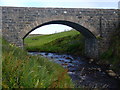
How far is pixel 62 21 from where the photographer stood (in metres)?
21.3

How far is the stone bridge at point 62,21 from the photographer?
64.2 ft

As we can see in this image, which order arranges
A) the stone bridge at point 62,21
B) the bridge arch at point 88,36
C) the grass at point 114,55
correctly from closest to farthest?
the grass at point 114,55 → the stone bridge at point 62,21 → the bridge arch at point 88,36

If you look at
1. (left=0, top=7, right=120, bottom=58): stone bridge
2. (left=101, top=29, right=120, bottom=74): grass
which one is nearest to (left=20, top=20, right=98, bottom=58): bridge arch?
(left=0, top=7, right=120, bottom=58): stone bridge

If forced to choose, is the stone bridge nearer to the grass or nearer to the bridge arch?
the bridge arch

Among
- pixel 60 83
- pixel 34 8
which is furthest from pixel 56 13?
pixel 60 83

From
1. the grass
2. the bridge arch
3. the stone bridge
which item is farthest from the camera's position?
the bridge arch

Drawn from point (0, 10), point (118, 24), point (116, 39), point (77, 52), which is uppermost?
point (0, 10)

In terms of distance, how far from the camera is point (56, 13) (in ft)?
66.9

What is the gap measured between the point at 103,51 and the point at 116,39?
217cm

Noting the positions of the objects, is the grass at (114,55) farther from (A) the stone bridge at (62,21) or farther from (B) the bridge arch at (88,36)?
(B) the bridge arch at (88,36)

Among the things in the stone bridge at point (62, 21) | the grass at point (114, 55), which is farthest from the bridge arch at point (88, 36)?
the grass at point (114, 55)

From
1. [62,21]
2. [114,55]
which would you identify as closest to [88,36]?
[62,21]

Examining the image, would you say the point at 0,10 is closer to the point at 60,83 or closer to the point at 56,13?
the point at 56,13

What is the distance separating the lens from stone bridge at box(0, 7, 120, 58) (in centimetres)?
1958
